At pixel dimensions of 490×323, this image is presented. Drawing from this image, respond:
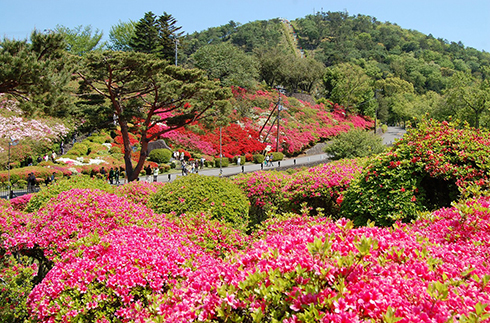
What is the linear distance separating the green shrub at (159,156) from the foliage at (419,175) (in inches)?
984

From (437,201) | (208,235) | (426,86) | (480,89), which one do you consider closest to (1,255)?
(208,235)

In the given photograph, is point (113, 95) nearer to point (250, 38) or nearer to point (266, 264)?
point (266, 264)

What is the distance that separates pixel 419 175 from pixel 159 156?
25.9 meters

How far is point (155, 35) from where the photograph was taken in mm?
49844

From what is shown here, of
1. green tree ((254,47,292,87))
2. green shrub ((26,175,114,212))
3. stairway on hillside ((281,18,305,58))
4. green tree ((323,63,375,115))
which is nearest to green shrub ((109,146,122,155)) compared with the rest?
green shrub ((26,175,114,212))

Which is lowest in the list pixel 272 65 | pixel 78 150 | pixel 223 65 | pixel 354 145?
pixel 354 145

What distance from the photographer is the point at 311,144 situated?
4309 centimetres

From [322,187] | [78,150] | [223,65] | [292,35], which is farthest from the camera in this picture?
[292,35]

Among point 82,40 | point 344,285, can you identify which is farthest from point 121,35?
point 344,285

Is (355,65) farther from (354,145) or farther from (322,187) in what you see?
(322,187)

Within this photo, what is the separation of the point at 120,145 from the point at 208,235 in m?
29.2

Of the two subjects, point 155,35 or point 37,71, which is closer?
point 37,71

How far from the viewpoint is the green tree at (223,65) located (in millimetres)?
44656

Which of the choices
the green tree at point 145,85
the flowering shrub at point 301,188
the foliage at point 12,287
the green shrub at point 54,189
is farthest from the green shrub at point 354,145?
the foliage at point 12,287
